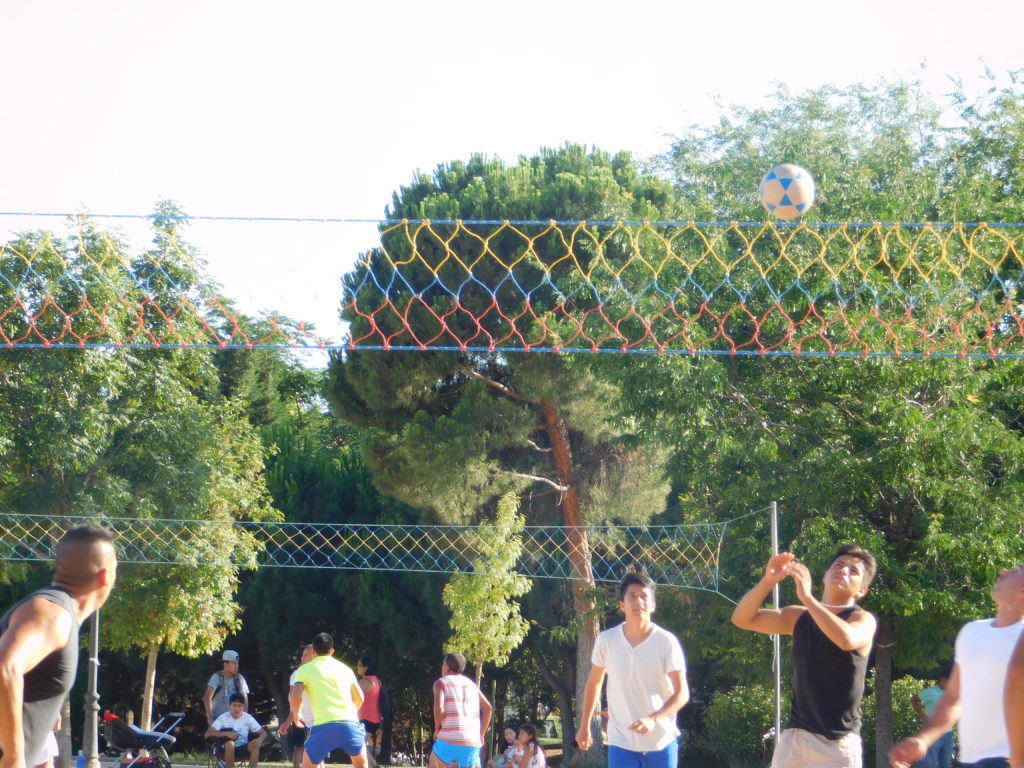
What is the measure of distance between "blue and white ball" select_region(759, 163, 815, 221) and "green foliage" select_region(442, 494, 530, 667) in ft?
31.2

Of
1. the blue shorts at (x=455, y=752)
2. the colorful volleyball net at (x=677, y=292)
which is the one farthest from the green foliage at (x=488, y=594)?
the blue shorts at (x=455, y=752)

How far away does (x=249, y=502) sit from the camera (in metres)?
17.6

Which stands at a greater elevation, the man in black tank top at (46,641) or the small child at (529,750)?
the man in black tank top at (46,641)

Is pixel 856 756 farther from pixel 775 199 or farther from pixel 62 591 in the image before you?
pixel 775 199

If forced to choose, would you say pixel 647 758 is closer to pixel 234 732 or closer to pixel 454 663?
pixel 454 663

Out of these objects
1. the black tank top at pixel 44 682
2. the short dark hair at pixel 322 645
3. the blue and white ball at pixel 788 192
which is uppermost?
the blue and white ball at pixel 788 192

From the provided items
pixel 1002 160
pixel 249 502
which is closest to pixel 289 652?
pixel 249 502

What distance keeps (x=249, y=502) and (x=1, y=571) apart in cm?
329

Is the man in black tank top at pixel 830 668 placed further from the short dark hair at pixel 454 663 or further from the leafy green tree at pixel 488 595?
the leafy green tree at pixel 488 595

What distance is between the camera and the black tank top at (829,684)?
4.42 m

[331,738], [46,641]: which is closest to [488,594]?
[331,738]

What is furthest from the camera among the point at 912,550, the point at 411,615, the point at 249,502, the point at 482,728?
the point at 411,615

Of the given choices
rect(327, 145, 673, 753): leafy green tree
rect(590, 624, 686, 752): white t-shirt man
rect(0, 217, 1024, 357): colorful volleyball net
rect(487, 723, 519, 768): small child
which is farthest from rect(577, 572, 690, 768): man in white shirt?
rect(327, 145, 673, 753): leafy green tree

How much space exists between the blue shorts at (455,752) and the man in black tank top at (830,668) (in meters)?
3.84
